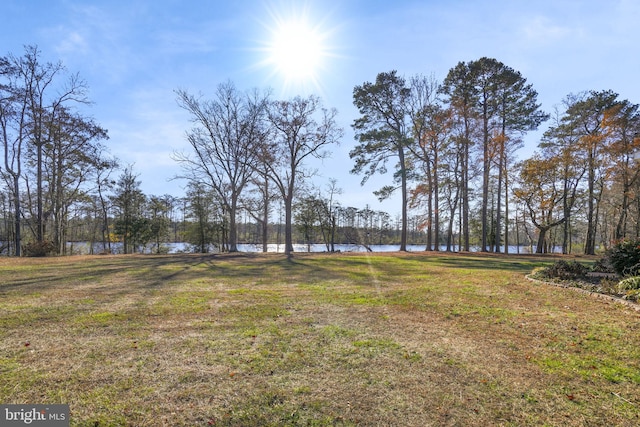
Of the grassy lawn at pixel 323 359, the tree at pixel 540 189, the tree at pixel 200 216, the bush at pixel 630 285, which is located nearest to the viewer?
the grassy lawn at pixel 323 359

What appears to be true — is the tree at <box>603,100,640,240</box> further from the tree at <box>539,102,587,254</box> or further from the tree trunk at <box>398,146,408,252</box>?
the tree trunk at <box>398,146,408,252</box>

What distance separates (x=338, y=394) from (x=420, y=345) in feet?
4.94

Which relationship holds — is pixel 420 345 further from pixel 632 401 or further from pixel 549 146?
pixel 549 146

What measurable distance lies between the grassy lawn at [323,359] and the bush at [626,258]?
6.17 feet

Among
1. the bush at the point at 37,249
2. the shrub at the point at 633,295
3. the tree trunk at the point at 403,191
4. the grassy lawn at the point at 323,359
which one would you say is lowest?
the bush at the point at 37,249

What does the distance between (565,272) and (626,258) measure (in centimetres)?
120

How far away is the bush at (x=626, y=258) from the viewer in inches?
258

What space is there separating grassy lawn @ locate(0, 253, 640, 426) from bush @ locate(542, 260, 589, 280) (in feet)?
6.09

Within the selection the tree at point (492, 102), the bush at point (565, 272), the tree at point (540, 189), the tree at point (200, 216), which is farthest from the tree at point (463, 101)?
the tree at point (200, 216)

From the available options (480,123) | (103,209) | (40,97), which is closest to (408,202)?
(480,123)

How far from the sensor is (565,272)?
25.3ft

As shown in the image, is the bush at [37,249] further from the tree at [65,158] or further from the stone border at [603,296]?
the stone border at [603,296]

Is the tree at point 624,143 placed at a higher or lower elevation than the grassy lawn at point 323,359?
higher

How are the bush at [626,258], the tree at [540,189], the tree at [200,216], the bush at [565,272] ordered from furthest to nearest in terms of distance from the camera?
the tree at [200,216]
the tree at [540,189]
the bush at [565,272]
the bush at [626,258]
